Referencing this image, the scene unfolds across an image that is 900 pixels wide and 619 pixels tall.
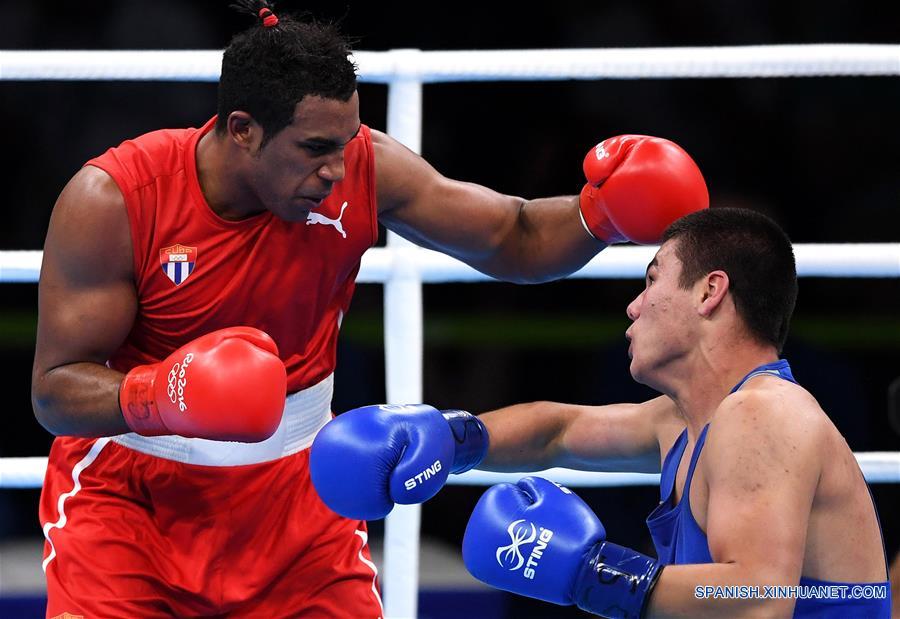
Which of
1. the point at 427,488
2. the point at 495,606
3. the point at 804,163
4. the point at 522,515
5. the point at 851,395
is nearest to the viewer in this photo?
the point at 522,515

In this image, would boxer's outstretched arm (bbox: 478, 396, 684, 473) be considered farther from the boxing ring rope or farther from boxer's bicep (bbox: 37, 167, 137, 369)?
boxer's bicep (bbox: 37, 167, 137, 369)

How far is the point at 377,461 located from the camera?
2.00 metres

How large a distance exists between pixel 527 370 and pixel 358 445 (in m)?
3.17

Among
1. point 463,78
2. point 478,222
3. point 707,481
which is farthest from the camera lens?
point 463,78

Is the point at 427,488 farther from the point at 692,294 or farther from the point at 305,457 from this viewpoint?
the point at 692,294

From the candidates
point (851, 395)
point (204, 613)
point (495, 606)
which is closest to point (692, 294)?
point (204, 613)

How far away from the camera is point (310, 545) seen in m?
2.22

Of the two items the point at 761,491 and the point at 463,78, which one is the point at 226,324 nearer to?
the point at 463,78

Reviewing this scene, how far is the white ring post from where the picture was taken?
2672mm

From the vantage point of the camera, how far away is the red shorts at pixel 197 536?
2.11m

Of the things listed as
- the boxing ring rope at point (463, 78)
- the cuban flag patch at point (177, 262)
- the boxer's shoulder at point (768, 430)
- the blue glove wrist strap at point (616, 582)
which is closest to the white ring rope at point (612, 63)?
the boxing ring rope at point (463, 78)

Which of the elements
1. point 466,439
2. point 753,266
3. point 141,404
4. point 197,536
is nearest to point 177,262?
point 141,404

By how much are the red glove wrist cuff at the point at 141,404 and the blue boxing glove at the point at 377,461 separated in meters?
0.27

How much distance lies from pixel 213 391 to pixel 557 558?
0.59 m
